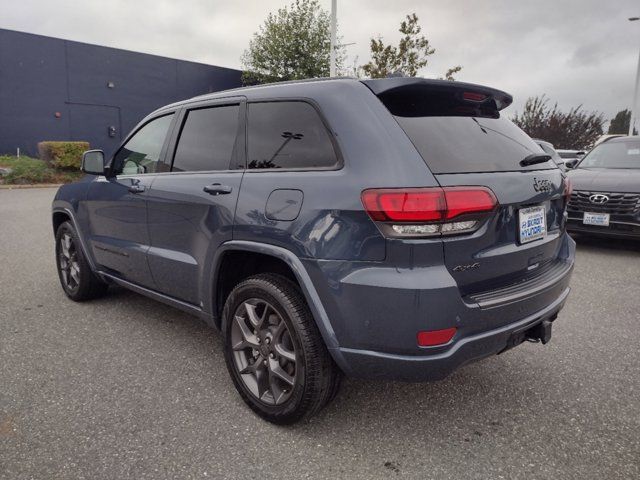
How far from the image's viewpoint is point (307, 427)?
2.47 meters

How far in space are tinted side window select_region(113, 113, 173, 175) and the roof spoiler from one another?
1.72 meters

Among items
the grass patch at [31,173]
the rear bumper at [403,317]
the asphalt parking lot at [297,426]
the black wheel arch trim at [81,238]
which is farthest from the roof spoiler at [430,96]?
the grass patch at [31,173]

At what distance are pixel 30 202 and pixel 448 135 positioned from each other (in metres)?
12.4

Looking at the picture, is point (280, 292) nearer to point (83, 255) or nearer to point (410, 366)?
point (410, 366)

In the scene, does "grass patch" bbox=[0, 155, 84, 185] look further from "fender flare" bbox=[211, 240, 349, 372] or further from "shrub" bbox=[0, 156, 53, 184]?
"fender flare" bbox=[211, 240, 349, 372]

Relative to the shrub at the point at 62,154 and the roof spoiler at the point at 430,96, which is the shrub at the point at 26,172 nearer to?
the shrub at the point at 62,154

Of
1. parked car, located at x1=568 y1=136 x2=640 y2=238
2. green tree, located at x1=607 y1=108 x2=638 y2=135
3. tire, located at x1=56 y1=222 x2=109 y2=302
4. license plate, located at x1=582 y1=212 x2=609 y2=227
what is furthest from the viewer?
green tree, located at x1=607 y1=108 x2=638 y2=135

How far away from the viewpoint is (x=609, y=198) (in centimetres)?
629

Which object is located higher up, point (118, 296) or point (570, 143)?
point (570, 143)

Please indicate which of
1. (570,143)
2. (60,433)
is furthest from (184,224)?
(570,143)

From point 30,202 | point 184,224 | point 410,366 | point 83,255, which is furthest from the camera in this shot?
point 30,202

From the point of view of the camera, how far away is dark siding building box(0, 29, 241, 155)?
2048 cm

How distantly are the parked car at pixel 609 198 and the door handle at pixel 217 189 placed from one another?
5.48 meters

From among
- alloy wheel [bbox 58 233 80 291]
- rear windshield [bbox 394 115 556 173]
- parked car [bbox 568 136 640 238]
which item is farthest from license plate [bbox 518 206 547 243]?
parked car [bbox 568 136 640 238]
